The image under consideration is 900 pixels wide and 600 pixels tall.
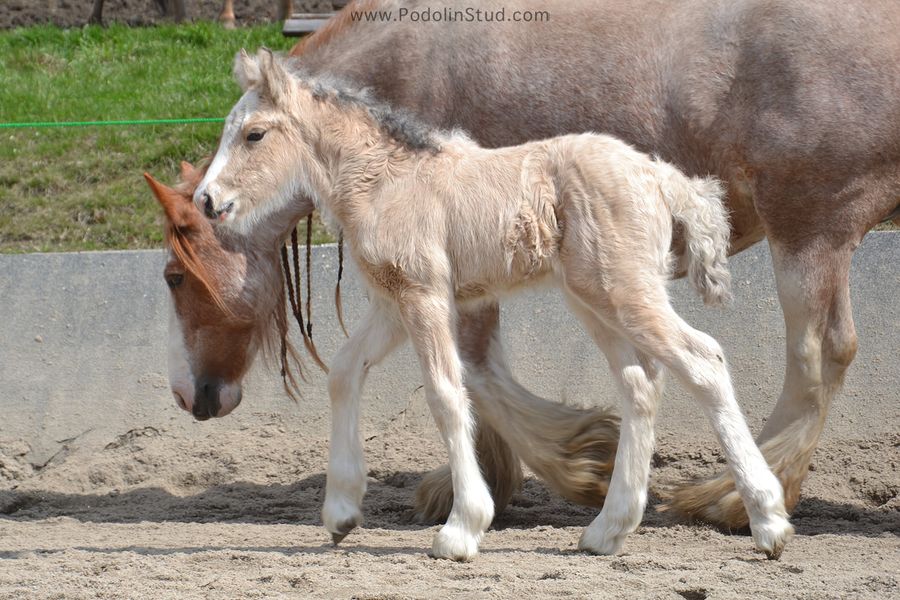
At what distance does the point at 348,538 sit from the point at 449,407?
2.60 feet

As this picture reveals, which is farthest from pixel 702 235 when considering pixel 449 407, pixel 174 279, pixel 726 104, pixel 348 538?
pixel 174 279

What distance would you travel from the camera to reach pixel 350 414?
419 cm

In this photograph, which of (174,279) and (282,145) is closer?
(282,145)

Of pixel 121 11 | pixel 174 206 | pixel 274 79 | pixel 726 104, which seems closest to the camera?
pixel 274 79

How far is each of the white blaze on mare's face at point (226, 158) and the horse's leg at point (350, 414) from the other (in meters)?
0.62

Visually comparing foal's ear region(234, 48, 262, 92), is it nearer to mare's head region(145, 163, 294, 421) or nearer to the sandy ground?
mare's head region(145, 163, 294, 421)

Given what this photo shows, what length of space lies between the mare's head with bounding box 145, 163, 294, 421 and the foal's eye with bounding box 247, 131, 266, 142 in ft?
2.24

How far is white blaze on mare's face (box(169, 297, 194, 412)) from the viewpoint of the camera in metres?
4.89

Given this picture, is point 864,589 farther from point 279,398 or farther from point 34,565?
point 279,398

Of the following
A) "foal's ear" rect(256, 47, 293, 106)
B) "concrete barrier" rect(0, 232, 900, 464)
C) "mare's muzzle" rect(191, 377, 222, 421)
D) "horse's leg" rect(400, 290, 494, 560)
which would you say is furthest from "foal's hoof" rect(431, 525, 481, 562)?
"concrete barrier" rect(0, 232, 900, 464)

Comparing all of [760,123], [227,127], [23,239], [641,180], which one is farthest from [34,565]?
[23,239]

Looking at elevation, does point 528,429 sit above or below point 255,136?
below

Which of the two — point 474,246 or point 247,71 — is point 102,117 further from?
point 474,246

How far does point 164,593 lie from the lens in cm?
342
